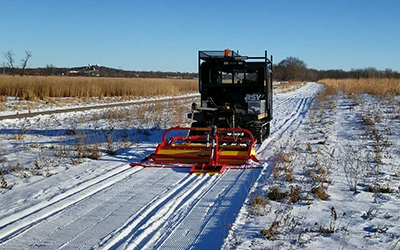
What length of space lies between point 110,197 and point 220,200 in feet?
5.51

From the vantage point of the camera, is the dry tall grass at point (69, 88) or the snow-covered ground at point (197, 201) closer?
the snow-covered ground at point (197, 201)

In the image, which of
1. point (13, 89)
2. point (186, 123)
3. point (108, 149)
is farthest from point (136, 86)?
point (108, 149)

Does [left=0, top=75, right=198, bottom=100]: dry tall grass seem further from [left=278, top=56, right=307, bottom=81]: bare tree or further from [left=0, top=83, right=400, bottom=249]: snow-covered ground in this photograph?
[left=278, top=56, right=307, bottom=81]: bare tree

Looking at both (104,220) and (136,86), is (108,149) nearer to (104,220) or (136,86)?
(104,220)

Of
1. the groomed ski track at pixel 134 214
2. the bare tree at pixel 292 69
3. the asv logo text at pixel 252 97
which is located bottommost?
the groomed ski track at pixel 134 214

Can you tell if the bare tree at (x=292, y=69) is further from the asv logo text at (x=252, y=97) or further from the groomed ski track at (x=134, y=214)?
the groomed ski track at (x=134, y=214)

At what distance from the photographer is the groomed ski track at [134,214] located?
183 inches

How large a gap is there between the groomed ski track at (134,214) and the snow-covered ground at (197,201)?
1cm

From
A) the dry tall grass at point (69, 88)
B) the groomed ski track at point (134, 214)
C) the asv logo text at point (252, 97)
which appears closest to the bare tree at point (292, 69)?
the dry tall grass at point (69, 88)

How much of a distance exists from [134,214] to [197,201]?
40.3 inches

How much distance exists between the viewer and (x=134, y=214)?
549 centimetres

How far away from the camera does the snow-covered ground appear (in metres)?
4.66

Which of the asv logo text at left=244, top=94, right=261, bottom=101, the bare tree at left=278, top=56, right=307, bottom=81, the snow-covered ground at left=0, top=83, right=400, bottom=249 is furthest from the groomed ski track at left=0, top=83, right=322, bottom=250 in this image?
the bare tree at left=278, top=56, right=307, bottom=81

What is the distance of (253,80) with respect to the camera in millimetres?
12188
